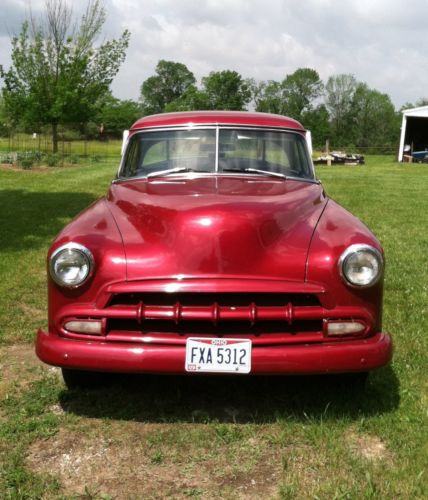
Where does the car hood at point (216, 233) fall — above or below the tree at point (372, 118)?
below

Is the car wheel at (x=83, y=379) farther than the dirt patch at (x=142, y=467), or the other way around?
the car wheel at (x=83, y=379)

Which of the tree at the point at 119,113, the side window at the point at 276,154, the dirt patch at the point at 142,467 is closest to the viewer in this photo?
the dirt patch at the point at 142,467

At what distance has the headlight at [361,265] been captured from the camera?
9.73 ft

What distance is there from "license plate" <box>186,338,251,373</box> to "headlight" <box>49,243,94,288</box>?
25.2 inches

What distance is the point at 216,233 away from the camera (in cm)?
304

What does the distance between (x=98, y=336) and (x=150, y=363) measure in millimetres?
307

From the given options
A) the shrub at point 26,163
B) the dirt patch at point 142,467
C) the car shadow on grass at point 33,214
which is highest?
the shrub at point 26,163

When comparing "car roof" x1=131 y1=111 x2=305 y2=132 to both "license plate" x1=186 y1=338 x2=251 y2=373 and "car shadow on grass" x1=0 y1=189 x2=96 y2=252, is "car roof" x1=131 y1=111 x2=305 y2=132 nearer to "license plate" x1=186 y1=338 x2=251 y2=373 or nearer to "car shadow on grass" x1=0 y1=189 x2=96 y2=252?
"license plate" x1=186 y1=338 x2=251 y2=373

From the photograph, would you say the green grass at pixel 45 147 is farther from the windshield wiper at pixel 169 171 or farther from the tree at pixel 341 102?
the tree at pixel 341 102

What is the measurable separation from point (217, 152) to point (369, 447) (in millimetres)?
2403

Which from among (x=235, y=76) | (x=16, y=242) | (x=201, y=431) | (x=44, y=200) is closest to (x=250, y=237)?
(x=201, y=431)

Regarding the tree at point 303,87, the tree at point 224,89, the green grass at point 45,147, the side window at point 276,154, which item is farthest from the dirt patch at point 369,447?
the tree at point 303,87

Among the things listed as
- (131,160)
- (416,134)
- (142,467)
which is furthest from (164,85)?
(142,467)

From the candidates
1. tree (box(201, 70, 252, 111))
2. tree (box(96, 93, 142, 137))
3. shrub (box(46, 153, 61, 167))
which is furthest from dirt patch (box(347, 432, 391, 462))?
tree (box(201, 70, 252, 111))
